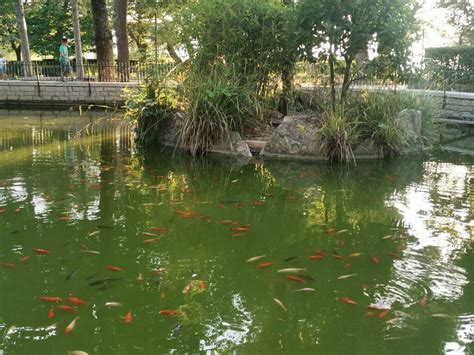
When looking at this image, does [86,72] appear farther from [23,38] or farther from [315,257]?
[315,257]

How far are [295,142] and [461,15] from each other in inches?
698

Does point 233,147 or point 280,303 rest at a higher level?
point 233,147

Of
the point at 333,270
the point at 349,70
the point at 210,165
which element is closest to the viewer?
the point at 333,270

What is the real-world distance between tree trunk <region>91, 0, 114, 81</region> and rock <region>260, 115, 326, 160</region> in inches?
388

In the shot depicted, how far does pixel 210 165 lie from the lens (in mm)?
7840

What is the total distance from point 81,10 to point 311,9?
2037 centimetres

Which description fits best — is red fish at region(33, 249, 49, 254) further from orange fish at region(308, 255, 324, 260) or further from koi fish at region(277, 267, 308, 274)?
orange fish at region(308, 255, 324, 260)

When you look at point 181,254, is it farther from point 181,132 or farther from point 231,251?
point 181,132

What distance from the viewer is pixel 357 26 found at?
7875mm

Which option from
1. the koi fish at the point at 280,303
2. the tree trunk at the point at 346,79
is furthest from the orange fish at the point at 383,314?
the tree trunk at the point at 346,79

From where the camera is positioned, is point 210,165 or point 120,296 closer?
point 120,296

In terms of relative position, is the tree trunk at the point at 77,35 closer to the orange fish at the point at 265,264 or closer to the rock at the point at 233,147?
the rock at the point at 233,147

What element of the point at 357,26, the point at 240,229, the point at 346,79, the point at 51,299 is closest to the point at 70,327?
the point at 51,299

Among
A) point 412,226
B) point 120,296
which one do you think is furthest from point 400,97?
point 120,296
